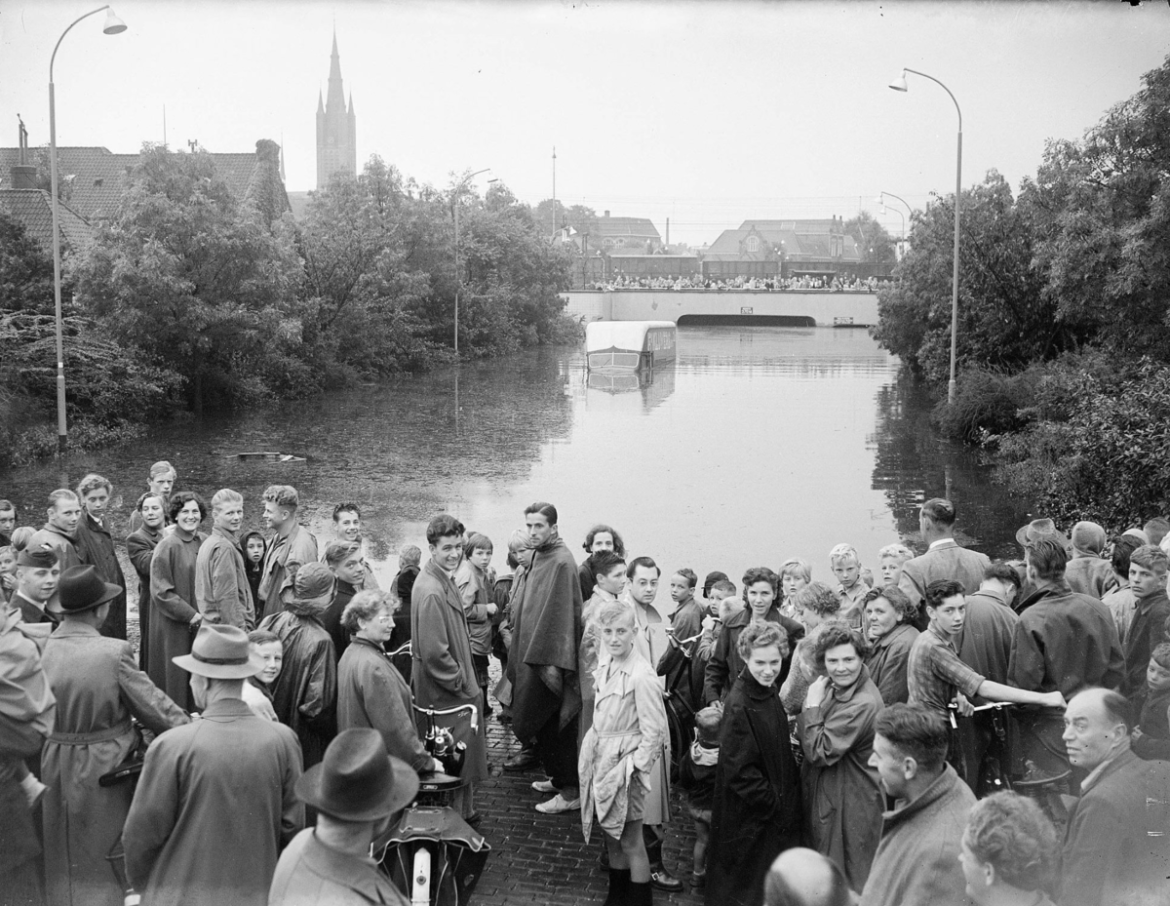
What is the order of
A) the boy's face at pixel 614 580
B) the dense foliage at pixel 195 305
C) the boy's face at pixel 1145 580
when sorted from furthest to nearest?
1. the dense foliage at pixel 195 305
2. the boy's face at pixel 614 580
3. the boy's face at pixel 1145 580

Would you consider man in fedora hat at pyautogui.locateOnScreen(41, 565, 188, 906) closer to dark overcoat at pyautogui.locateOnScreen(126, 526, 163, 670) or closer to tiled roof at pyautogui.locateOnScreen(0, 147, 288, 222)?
dark overcoat at pyautogui.locateOnScreen(126, 526, 163, 670)

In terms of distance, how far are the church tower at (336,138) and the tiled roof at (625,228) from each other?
88339 mm

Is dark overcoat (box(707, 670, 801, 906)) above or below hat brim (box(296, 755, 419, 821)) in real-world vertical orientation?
below

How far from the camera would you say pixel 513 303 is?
6012cm

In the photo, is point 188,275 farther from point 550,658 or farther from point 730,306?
point 730,306

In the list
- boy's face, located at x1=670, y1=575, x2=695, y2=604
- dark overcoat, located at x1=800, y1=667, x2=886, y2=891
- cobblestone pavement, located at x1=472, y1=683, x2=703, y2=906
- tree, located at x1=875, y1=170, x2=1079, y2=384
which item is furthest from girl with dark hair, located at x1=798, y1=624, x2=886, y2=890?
tree, located at x1=875, y1=170, x2=1079, y2=384

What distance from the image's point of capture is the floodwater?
16.4 metres

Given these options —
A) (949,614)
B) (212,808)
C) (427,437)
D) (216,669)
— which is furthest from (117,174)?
(212,808)

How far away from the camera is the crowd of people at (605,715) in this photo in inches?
141

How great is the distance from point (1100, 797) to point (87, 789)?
3.71 meters

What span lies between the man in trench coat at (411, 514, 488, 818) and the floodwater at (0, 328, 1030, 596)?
7427 millimetres

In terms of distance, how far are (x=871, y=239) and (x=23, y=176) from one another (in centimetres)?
10739

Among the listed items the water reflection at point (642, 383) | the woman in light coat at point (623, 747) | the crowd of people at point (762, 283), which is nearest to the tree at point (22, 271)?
the water reflection at point (642, 383)

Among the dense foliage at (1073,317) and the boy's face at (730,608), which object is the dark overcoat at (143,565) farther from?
the dense foliage at (1073,317)
